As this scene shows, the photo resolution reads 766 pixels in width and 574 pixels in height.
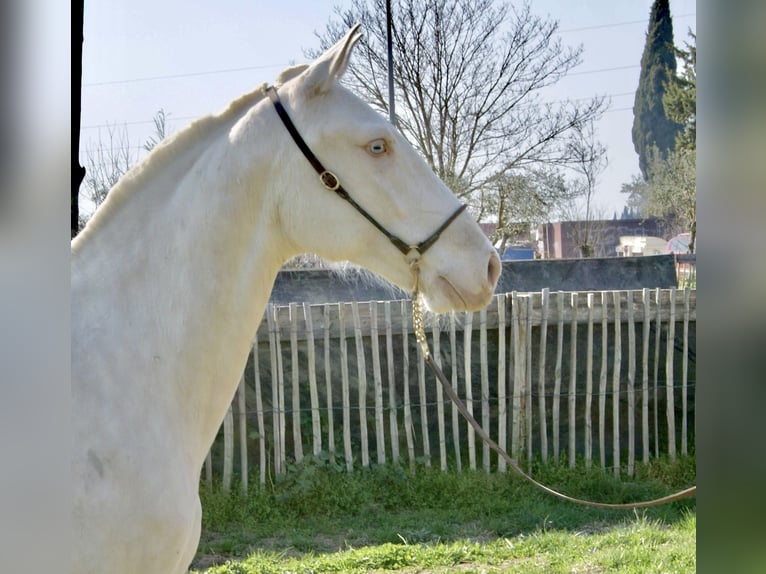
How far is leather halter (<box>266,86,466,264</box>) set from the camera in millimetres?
1756

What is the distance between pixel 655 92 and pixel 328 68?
8.82m

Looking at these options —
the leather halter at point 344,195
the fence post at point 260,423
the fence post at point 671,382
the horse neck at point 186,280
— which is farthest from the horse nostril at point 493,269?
the fence post at point 671,382

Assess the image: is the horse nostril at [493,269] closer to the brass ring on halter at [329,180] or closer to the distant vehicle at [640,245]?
the brass ring on halter at [329,180]

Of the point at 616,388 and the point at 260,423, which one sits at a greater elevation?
the point at 616,388

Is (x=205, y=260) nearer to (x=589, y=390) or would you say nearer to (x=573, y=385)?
(x=573, y=385)

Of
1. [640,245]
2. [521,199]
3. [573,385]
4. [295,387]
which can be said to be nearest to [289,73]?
[295,387]

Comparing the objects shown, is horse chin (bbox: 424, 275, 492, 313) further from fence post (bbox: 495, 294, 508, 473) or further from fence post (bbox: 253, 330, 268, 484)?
fence post (bbox: 495, 294, 508, 473)

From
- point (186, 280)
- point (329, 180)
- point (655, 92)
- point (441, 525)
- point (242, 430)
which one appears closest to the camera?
point (186, 280)

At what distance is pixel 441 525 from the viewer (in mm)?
4320

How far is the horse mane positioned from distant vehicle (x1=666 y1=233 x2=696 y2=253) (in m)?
8.08

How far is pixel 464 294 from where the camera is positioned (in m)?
1.81

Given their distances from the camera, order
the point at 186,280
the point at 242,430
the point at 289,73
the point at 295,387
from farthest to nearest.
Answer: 1. the point at 295,387
2. the point at 242,430
3. the point at 289,73
4. the point at 186,280

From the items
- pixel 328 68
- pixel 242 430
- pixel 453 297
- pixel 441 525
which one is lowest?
pixel 441 525

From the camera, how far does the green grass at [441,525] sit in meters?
3.77
